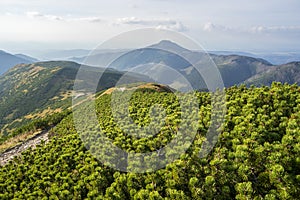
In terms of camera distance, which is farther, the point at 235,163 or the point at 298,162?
the point at 235,163

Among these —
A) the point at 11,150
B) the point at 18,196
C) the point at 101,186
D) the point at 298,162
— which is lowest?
the point at 11,150

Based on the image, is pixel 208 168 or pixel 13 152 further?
pixel 13 152

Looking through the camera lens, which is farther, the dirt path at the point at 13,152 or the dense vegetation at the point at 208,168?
the dirt path at the point at 13,152

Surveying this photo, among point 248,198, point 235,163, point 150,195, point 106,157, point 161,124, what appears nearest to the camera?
point 248,198

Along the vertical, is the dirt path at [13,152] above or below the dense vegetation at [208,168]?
below

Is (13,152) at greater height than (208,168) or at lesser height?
lesser

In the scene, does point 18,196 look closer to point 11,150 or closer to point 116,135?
point 116,135

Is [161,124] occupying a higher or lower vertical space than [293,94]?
lower

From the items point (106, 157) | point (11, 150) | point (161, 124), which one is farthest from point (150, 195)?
point (11, 150)
